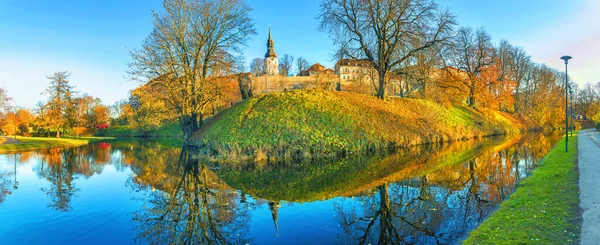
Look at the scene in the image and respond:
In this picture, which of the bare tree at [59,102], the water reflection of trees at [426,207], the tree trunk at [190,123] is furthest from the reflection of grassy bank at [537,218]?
the bare tree at [59,102]

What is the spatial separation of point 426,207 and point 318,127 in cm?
1436

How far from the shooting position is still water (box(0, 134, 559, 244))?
7617mm

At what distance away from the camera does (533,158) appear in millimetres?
19500

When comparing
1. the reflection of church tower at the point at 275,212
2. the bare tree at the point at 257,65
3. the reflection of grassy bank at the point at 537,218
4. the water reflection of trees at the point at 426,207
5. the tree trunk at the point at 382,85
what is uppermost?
the bare tree at the point at 257,65

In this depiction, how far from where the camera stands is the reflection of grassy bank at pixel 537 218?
239 inches

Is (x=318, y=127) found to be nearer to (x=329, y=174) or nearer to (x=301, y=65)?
(x=329, y=174)

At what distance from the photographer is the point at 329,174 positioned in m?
15.0

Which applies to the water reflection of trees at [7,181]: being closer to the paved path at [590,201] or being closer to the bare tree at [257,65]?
the paved path at [590,201]

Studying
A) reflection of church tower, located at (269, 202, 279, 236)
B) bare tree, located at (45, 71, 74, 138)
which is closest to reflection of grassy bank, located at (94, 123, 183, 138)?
bare tree, located at (45, 71, 74, 138)

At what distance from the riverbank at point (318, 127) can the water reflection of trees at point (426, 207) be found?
9225 millimetres

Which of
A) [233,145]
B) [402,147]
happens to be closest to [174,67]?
[233,145]

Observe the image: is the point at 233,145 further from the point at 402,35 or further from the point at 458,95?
the point at 458,95

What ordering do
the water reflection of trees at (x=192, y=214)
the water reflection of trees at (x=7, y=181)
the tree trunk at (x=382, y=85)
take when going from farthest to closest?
1. the tree trunk at (x=382, y=85)
2. the water reflection of trees at (x=7, y=181)
3. the water reflection of trees at (x=192, y=214)

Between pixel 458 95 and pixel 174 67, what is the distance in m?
39.7
